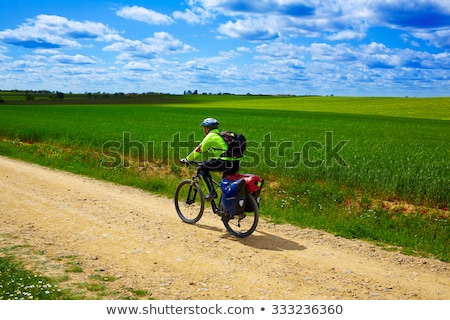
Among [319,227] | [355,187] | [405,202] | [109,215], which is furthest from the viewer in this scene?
[355,187]

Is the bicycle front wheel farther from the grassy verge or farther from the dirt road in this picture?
the grassy verge

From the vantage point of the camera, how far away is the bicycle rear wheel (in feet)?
27.5

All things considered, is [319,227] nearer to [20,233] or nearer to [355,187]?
[355,187]

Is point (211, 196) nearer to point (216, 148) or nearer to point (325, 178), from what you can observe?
point (216, 148)

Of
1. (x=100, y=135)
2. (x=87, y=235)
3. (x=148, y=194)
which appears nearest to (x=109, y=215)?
(x=87, y=235)

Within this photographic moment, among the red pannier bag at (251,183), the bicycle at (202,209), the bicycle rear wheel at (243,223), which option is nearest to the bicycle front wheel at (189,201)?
the bicycle at (202,209)

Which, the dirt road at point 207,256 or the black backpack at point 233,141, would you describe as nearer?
the dirt road at point 207,256

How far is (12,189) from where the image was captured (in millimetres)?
12867

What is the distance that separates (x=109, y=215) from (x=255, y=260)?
13.9 feet

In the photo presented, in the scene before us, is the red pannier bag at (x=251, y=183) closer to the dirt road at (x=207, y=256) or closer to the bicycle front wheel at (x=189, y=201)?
the dirt road at (x=207, y=256)

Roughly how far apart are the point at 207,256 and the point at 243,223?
157cm

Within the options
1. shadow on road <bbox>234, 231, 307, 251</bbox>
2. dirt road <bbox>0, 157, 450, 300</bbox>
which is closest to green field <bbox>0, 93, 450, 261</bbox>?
dirt road <bbox>0, 157, 450, 300</bbox>

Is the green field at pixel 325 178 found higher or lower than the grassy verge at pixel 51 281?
higher

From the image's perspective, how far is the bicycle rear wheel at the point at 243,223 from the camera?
8.39 metres
